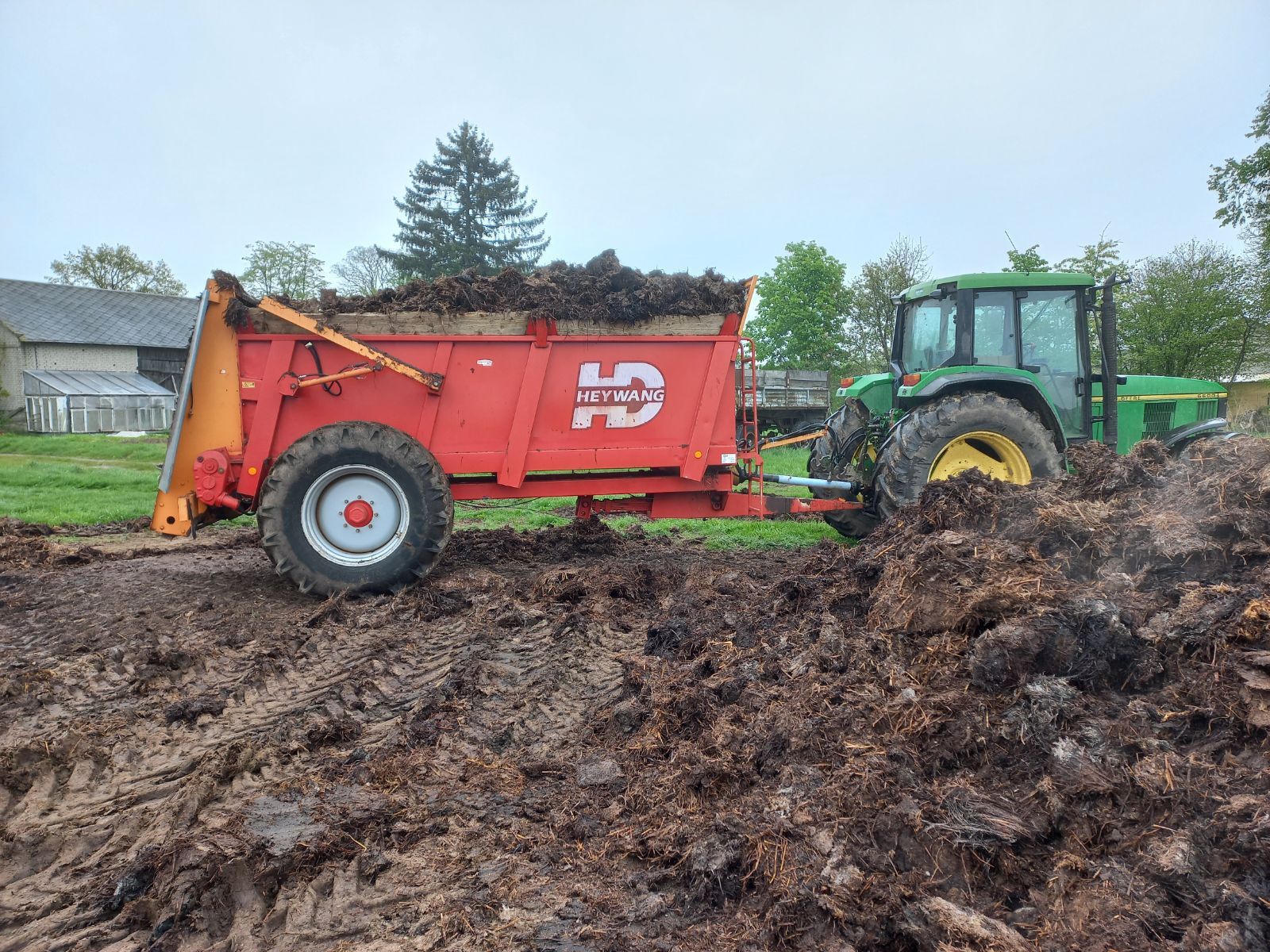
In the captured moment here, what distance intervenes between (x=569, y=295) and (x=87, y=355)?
3516 centimetres

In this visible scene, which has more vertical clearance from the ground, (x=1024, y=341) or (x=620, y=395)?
(x=1024, y=341)

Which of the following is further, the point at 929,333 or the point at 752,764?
the point at 929,333

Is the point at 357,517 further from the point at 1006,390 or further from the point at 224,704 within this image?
the point at 1006,390

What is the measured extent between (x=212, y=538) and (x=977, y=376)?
8061mm

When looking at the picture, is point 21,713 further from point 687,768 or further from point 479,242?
point 479,242

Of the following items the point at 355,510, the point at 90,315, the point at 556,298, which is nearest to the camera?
the point at 355,510

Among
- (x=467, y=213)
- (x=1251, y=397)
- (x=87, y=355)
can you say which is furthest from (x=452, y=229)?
(x=1251, y=397)

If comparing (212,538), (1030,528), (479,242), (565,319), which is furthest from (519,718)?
(479,242)

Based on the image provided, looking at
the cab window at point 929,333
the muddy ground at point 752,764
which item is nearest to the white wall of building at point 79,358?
the muddy ground at point 752,764

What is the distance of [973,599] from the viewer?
3.30 metres

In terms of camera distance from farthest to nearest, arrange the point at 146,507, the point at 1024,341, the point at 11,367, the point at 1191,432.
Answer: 1. the point at 11,367
2. the point at 146,507
3. the point at 1191,432
4. the point at 1024,341

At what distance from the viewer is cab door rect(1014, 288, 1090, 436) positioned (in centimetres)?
732

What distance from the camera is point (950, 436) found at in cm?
684

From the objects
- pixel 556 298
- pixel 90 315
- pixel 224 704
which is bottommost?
pixel 224 704
